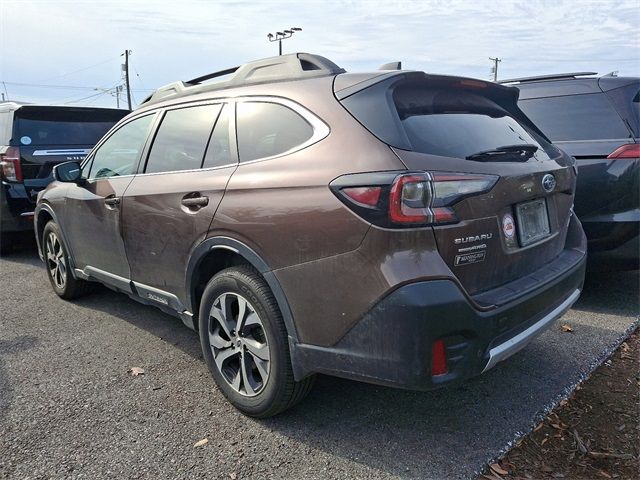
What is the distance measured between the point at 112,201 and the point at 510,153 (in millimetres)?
2721

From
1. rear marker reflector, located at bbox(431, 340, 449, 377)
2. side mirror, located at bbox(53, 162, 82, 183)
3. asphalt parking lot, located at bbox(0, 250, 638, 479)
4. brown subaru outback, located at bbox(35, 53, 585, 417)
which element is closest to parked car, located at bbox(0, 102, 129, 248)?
side mirror, located at bbox(53, 162, 82, 183)

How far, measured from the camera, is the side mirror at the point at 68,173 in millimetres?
4129

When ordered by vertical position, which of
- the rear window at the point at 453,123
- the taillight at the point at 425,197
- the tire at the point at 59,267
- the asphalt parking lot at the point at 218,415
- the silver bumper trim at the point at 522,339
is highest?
the rear window at the point at 453,123

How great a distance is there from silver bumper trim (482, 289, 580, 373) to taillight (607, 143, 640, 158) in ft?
6.03

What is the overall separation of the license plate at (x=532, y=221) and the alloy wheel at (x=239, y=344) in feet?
4.58

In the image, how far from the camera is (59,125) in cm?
661

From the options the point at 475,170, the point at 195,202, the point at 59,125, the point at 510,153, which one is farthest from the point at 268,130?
the point at 59,125

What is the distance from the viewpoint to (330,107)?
249 cm

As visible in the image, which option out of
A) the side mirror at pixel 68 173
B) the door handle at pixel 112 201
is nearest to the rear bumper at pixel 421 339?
the door handle at pixel 112 201

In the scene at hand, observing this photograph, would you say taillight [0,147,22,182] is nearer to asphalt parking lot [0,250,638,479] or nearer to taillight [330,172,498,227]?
asphalt parking lot [0,250,638,479]

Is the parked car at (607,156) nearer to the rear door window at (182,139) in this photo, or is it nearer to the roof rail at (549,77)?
the roof rail at (549,77)

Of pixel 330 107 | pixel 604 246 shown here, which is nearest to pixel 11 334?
pixel 330 107

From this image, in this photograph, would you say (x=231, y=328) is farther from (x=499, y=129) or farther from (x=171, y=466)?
(x=499, y=129)

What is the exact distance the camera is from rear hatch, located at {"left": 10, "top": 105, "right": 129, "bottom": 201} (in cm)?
627
